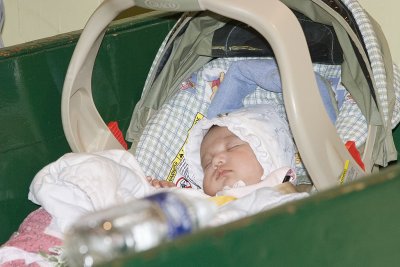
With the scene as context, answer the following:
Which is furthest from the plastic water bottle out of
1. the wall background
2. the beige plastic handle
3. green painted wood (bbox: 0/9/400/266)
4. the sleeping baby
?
the wall background

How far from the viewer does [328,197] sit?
1.22 metres

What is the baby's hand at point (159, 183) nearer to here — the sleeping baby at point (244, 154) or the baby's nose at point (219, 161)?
the sleeping baby at point (244, 154)

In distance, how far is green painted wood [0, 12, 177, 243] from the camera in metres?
1.93

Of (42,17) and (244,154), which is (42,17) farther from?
(244,154)

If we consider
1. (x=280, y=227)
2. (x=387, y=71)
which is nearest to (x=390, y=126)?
(x=387, y=71)

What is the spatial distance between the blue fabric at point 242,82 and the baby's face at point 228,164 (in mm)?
113

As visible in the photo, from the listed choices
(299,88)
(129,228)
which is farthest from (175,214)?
(299,88)

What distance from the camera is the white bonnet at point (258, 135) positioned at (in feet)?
6.09

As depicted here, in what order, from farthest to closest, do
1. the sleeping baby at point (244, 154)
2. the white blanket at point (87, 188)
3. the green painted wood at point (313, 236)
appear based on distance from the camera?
the sleeping baby at point (244, 154), the white blanket at point (87, 188), the green painted wood at point (313, 236)

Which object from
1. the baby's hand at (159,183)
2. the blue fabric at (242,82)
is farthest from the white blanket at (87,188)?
the blue fabric at (242,82)

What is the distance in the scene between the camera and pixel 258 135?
187 centimetres

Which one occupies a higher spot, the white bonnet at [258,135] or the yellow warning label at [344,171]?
the yellow warning label at [344,171]

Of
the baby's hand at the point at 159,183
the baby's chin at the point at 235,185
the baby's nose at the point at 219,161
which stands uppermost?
the baby's nose at the point at 219,161

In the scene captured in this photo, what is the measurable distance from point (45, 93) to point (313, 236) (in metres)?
0.92
